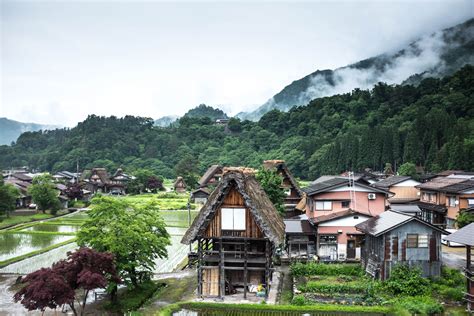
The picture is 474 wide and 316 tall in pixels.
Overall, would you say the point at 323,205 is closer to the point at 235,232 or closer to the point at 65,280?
the point at 235,232

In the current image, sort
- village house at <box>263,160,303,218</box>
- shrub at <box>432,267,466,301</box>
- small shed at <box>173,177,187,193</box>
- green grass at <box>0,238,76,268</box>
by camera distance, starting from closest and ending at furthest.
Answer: shrub at <box>432,267,466,301</box> < green grass at <box>0,238,76,268</box> < village house at <box>263,160,303,218</box> < small shed at <box>173,177,187,193</box>

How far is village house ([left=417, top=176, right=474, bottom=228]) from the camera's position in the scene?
3206 centimetres

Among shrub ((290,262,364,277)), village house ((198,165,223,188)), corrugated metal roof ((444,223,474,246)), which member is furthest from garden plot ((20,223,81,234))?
corrugated metal roof ((444,223,474,246))

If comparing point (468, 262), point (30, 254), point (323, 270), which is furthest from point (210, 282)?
point (30, 254)

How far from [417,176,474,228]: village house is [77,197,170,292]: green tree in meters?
24.0

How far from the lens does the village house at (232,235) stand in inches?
764

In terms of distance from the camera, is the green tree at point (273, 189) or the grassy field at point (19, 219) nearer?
the green tree at point (273, 189)

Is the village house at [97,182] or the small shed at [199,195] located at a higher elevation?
the village house at [97,182]

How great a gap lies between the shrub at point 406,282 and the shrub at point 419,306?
3.34 ft

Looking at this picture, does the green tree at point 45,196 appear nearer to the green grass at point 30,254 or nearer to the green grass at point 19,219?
the green grass at point 19,219

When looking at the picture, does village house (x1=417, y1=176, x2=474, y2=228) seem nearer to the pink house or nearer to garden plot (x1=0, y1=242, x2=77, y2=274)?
the pink house

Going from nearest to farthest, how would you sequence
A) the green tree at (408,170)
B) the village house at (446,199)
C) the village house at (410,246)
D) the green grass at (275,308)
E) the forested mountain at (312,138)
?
the green grass at (275,308), the village house at (410,246), the village house at (446,199), the green tree at (408,170), the forested mountain at (312,138)

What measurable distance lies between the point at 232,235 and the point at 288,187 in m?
18.7

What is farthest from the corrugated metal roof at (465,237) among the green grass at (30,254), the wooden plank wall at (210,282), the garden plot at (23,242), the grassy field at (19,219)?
the grassy field at (19,219)
